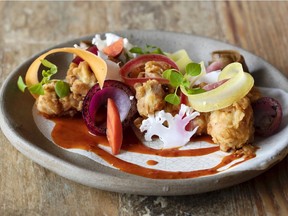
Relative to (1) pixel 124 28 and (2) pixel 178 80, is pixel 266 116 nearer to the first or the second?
(2) pixel 178 80

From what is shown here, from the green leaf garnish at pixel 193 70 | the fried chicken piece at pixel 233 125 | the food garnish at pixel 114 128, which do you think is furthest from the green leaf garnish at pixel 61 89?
the fried chicken piece at pixel 233 125

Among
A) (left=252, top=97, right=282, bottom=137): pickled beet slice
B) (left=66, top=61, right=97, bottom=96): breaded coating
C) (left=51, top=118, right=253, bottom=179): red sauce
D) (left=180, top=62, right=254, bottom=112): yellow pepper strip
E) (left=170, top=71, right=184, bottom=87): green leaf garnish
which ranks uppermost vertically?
(left=170, top=71, right=184, bottom=87): green leaf garnish

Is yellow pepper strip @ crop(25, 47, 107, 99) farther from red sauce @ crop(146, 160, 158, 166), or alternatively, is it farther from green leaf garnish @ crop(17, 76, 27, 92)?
red sauce @ crop(146, 160, 158, 166)

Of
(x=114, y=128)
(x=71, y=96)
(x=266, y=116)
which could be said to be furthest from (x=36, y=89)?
(x=266, y=116)

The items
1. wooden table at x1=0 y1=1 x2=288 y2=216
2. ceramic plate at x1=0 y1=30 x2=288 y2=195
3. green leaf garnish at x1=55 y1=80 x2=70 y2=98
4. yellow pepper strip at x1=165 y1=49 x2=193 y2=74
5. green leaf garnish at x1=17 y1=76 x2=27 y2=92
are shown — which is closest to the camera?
ceramic plate at x1=0 y1=30 x2=288 y2=195

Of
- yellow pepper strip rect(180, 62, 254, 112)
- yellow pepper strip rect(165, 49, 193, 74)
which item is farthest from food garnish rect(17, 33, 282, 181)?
yellow pepper strip rect(165, 49, 193, 74)

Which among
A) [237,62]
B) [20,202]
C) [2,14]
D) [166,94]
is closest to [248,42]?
[237,62]

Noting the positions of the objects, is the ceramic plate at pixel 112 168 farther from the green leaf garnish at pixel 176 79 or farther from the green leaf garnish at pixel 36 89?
the green leaf garnish at pixel 176 79
